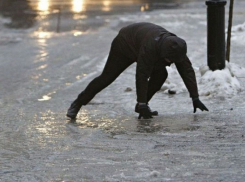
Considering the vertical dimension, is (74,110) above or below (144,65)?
below

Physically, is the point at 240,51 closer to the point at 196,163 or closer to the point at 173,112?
the point at 173,112

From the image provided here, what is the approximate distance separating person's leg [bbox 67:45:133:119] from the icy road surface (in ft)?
0.54

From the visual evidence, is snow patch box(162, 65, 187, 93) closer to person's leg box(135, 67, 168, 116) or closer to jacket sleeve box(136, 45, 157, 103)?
person's leg box(135, 67, 168, 116)

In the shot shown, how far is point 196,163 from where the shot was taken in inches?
239

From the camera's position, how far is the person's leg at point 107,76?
26.7 ft

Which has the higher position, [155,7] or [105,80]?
[105,80]

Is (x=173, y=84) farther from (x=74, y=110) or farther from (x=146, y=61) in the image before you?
(x=146, y=61)

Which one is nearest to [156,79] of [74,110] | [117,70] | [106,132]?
[117,70]

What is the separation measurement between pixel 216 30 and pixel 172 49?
232 cm

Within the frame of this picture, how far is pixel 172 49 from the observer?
24.4 ft

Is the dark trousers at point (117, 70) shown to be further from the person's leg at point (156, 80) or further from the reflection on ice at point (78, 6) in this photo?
the reflection on ice at point (78, 6)

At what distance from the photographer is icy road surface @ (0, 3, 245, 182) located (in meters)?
5.93

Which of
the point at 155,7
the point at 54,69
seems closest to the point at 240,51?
the point at 54,69

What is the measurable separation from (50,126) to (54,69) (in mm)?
4276
